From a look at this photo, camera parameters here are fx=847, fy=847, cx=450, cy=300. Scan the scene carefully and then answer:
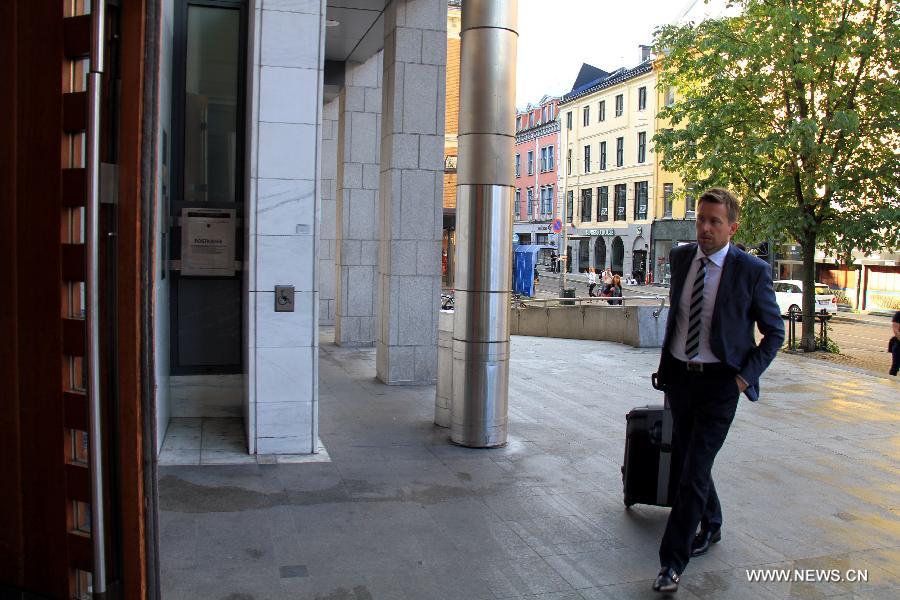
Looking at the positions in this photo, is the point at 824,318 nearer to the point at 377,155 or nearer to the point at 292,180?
the point at 377,155

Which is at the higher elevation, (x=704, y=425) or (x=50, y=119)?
(x=50, y=119)

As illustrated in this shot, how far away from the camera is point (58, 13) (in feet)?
8.04

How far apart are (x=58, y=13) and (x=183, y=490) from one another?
4380mm

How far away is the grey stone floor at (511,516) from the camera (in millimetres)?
4691

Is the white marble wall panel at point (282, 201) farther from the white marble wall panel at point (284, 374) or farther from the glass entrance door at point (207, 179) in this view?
the glass entrance door at point (207, 179)

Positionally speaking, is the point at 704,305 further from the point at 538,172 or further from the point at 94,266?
the point at 538,172

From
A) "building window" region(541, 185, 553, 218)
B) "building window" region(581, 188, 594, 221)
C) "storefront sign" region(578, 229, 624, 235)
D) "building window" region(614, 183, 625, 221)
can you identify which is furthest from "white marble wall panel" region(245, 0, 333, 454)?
"building window" region(541, 185, 553, 218)

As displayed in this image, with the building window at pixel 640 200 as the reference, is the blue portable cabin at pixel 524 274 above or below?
below

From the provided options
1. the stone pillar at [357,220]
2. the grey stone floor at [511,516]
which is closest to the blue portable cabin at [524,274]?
the stone pillar at [357,220]

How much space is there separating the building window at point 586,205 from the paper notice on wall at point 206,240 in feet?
183

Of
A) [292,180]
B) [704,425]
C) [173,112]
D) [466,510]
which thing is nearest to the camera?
[704,425]

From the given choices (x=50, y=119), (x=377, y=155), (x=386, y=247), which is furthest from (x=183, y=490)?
(x=377, y=155)

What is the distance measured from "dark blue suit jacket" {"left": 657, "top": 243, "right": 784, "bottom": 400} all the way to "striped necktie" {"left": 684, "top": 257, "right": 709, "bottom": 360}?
0.09 metres

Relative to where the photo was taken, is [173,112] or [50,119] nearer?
[50,119]
